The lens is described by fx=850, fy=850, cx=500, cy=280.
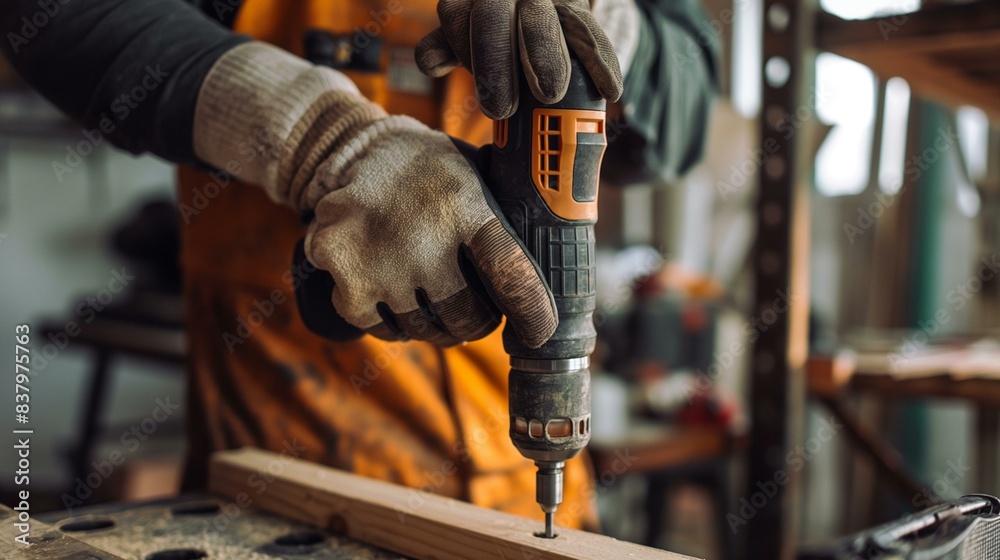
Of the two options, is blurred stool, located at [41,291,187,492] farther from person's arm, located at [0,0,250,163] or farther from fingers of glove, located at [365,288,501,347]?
fingers of glove, located at [365,288,501,347]

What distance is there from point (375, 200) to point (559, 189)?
0.19 meters

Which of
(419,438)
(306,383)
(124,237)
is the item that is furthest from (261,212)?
(124,237)

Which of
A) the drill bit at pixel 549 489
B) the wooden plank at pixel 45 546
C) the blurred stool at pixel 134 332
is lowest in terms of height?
the blurred stool at pixel 134 332

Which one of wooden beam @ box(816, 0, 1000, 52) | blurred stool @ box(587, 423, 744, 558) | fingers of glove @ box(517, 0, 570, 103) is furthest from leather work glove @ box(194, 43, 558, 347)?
blurred stool @ box(587, 423, 744, 558)

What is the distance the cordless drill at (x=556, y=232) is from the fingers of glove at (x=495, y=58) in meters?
0.02

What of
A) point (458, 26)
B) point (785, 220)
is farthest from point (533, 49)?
point (785, 220)

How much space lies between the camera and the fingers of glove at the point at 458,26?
85 centimetres

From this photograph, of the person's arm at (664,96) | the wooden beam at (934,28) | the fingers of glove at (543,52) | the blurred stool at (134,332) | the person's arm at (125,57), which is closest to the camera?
the fingers of glove at (543,52)

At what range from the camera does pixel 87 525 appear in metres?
1.02

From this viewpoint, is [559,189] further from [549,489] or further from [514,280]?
[549,489]

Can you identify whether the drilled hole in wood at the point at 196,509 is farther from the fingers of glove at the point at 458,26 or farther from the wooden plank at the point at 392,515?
the fingers of glove at the point at 458,26

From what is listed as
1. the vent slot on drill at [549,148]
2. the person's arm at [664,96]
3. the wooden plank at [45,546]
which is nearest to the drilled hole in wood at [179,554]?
the wooden plank at [45,546]

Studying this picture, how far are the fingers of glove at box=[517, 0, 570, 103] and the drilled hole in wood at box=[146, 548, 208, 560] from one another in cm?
61

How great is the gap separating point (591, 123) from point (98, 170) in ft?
14.1
